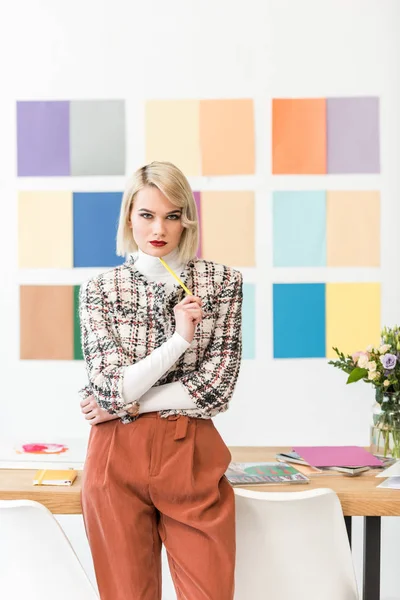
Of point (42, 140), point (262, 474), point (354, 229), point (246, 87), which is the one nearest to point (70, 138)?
point (42, 140)

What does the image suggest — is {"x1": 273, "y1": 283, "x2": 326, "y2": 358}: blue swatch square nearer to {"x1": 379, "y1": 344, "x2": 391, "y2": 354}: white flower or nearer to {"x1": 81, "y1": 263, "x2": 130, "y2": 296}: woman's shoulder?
{"x1": 379, "y1": 344, "x2": 391, "y2": 354}: white flower

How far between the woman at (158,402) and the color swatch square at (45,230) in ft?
3.49

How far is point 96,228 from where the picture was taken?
2752 millimetres

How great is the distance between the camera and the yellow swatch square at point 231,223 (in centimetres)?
272

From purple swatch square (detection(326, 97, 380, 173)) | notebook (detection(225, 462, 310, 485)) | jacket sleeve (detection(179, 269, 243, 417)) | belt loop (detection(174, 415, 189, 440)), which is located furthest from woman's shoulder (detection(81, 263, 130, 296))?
purple swatch square (detection(326, 97, 380, 173))

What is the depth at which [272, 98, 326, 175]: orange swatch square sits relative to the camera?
2709 mm

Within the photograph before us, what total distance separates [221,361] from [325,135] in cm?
147

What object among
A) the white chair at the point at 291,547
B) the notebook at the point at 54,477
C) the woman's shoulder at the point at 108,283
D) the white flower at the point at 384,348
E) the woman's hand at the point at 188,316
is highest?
the woman's shoulder at the point at 108,283

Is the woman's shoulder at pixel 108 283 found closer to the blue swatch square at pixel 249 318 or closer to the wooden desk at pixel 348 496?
the wooden desk at pixel 348 496

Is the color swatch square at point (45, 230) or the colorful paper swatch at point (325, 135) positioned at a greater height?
the colorful paper swatch at point (325, 135)

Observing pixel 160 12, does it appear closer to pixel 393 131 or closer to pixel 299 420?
pixel 393 131

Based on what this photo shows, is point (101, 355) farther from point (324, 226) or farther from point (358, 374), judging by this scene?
point (324, 226)

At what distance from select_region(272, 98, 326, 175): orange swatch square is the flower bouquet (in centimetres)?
108

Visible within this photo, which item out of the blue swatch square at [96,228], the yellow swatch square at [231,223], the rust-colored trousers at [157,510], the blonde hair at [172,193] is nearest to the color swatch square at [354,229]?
the yellow swatch square at [231,223]
